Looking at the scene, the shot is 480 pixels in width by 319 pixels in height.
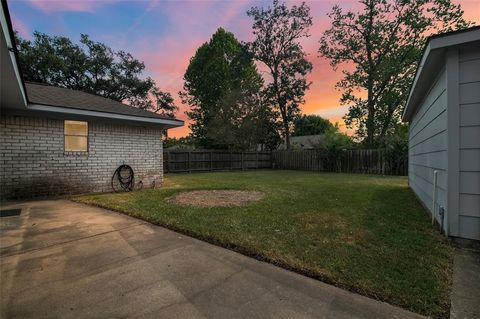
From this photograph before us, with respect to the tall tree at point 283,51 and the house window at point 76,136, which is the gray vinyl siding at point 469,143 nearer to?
the house window at point 76,136

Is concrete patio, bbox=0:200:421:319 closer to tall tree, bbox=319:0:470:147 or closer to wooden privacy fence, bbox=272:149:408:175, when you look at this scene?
wooden privacy fence, bbox=272:149:408:175

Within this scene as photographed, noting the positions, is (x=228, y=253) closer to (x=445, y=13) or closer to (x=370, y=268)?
(x=370, y=268)

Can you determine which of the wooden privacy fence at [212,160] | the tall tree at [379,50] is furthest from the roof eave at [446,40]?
the tall tree at [379,50]

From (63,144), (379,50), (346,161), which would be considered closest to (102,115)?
(63,144)

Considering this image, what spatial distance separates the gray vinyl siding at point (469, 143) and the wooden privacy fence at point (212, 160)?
48.4ft

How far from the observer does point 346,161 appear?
1706cm

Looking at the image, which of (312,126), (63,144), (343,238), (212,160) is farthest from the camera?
(312,126)

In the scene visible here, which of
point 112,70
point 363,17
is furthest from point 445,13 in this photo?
point 112,70

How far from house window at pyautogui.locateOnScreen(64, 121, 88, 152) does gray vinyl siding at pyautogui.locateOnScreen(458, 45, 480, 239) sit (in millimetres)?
8721

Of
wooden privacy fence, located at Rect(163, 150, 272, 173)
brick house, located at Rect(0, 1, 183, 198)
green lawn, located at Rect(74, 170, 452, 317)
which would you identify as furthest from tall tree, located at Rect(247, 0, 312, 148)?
green lawn, located at Rect(74, 170, 452, 317)

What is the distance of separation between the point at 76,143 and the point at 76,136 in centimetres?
21

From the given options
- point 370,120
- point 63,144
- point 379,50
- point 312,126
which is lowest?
point 63,144

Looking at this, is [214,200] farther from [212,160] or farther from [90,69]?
[90,69]

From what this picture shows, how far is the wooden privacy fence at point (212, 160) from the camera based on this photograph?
1641 centimetres
